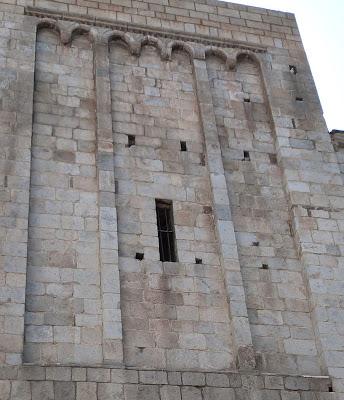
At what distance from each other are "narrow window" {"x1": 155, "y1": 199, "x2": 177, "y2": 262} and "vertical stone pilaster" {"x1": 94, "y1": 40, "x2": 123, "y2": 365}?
2.87 feet

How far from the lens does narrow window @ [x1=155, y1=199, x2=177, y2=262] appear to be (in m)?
12.4

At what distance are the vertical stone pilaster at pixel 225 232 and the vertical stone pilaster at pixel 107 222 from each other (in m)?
1.83

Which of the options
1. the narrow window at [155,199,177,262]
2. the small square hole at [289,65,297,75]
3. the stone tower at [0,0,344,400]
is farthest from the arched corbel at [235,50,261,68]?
the narrow window at [155,199,177,262]

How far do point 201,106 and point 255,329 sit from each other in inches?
194

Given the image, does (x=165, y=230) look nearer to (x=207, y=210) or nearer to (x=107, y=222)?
(x=207, y=210)

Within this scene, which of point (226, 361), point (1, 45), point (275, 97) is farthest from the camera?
point (275, 97)

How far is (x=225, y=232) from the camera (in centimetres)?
1269

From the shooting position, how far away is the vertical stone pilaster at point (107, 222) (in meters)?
10.9

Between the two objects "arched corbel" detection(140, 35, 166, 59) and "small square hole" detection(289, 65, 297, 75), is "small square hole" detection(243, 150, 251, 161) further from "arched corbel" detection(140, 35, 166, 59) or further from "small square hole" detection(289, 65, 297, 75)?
"arched corbel" detection(140, 35, 166, 59)

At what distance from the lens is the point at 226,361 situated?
11.3 metres

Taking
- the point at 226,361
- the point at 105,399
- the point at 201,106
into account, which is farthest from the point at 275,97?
the point at 105,399

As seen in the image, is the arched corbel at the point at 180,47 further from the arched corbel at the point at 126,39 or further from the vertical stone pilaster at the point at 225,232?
the arched corbel at the point at 126,39

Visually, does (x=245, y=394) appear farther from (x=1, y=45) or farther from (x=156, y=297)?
(x=1, y=45)

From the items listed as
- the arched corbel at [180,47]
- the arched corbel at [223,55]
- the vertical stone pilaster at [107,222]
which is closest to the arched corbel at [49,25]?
the vertical stone pilaster at [107,222]
